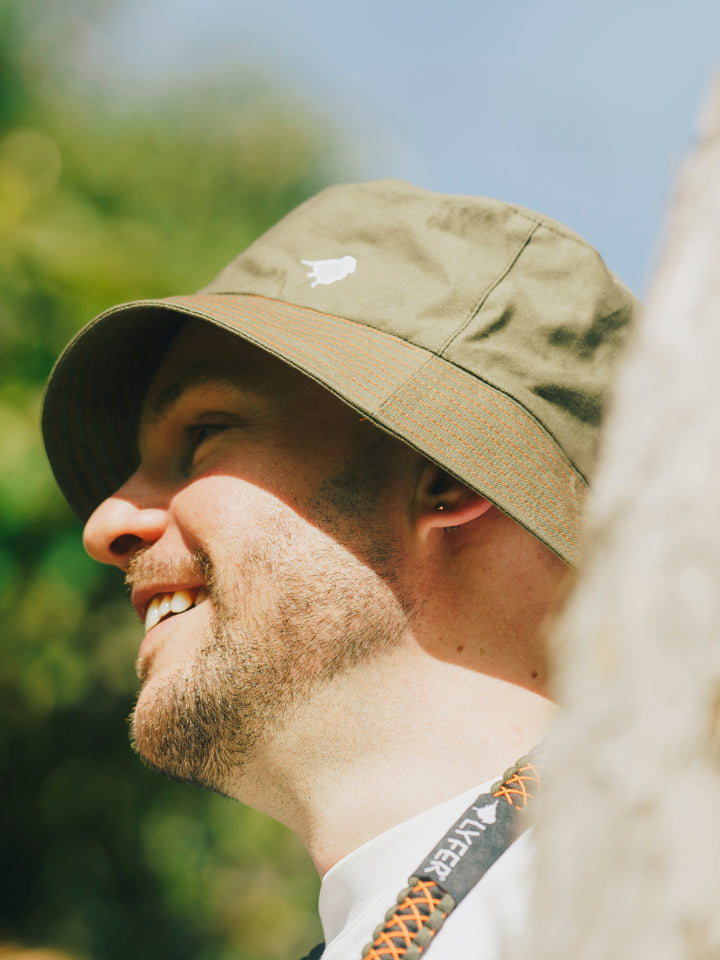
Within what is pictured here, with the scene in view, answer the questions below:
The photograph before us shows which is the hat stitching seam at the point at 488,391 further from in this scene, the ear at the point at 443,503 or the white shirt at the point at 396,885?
the white shirt at the point at 396,885

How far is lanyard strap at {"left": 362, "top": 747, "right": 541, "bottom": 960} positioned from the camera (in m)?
1.34

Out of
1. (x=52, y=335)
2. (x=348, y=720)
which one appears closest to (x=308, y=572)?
(x=348, y=720)

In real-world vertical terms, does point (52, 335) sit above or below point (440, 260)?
below

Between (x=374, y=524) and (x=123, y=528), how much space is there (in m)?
0.70

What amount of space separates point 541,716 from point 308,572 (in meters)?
0.56

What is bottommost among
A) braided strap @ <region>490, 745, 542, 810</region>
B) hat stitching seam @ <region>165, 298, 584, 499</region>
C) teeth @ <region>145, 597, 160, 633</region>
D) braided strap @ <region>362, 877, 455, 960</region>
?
teeth @ <region>145, 597, 160, 633</region>

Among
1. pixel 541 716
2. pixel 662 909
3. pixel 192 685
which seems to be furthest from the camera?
pixel 192 685

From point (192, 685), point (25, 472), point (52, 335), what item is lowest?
point (25, 472)

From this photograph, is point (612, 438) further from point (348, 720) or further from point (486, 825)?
point (348, 720)

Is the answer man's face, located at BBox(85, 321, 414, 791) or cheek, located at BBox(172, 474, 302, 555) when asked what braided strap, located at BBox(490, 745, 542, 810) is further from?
cheek, located at BBox(172, 474, 302, 555)

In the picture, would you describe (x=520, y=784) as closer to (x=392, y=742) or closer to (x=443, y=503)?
(x=392, y=742)

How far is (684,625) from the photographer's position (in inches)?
17.6

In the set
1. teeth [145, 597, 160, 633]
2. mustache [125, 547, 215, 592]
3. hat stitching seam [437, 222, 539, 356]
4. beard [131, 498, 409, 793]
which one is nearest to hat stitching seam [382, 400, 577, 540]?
hat stitching seam [437, 222, 539, 356]

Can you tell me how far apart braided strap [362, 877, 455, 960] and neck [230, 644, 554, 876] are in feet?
1.02
